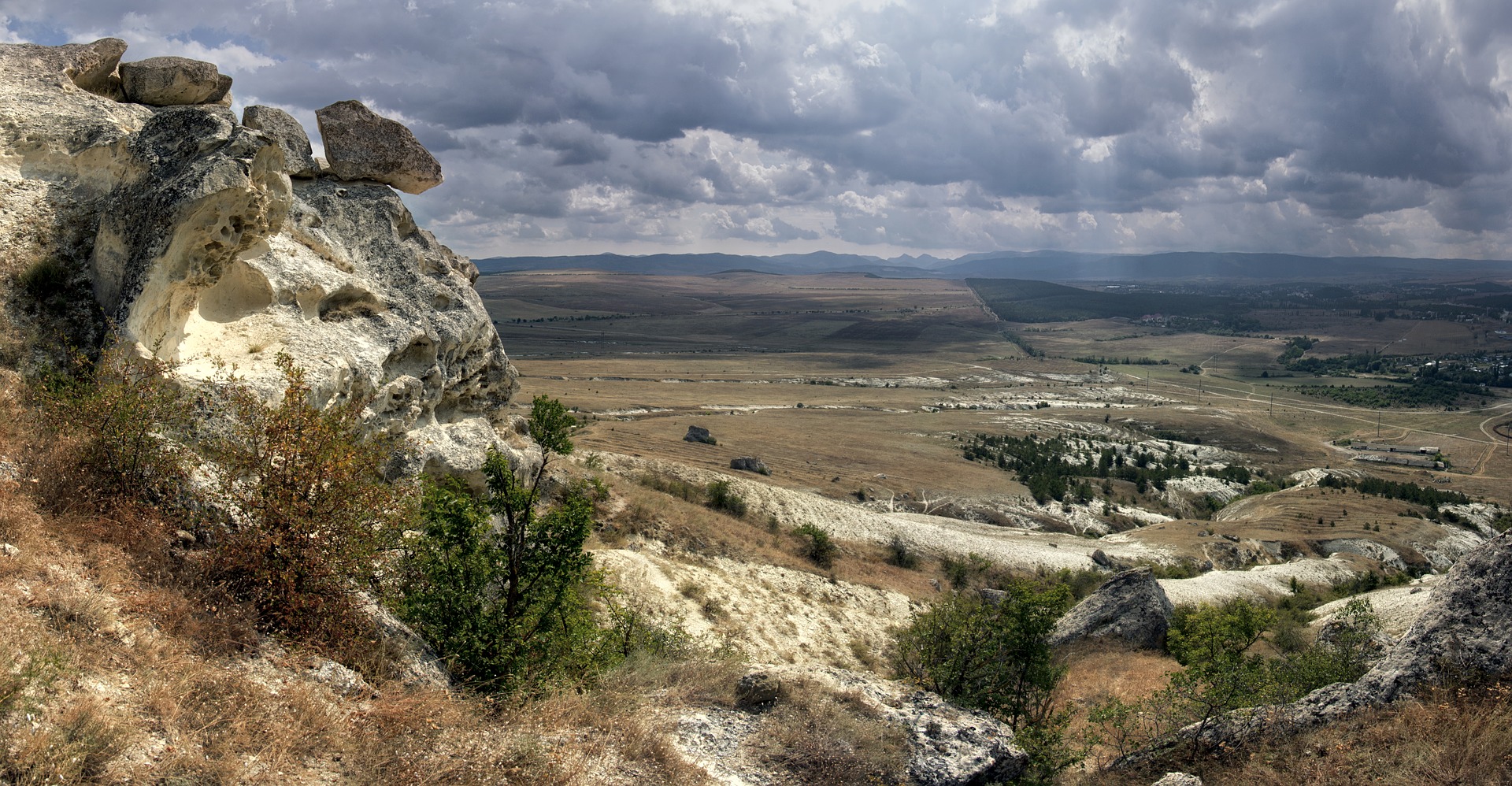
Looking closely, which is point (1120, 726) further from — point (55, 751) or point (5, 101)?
point (5, 101)

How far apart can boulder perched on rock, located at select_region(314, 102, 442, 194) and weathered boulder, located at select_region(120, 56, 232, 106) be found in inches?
96.0

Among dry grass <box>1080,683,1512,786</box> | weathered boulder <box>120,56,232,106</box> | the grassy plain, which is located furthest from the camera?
the grassy plain

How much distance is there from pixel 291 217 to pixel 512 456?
7498 millimetres

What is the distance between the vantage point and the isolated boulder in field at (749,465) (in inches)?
2154

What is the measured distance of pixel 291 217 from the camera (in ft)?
55.1

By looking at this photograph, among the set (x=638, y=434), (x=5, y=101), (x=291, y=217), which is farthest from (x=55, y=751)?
(x=638, y=434)

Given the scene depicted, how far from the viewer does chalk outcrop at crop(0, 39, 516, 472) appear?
12.1 m

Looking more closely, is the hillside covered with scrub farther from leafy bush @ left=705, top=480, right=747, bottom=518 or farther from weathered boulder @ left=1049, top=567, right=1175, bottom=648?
leafy bush @ left=705, top=480, right=747, bottom=518

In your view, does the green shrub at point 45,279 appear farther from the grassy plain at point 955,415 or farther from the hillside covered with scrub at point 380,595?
the grassy plain at point 955,415

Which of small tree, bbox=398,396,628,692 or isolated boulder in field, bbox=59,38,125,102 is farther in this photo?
isolated boulder in field, bbox=59,38,125,102

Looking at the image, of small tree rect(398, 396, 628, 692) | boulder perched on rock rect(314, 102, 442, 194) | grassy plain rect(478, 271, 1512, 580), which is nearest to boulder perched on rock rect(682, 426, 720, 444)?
grassy plain rect(478, 271, 1512, 580)

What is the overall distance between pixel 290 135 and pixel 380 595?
45.9 ft

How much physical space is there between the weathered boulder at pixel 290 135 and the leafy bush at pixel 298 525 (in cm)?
1228

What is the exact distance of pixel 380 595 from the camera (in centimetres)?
964
